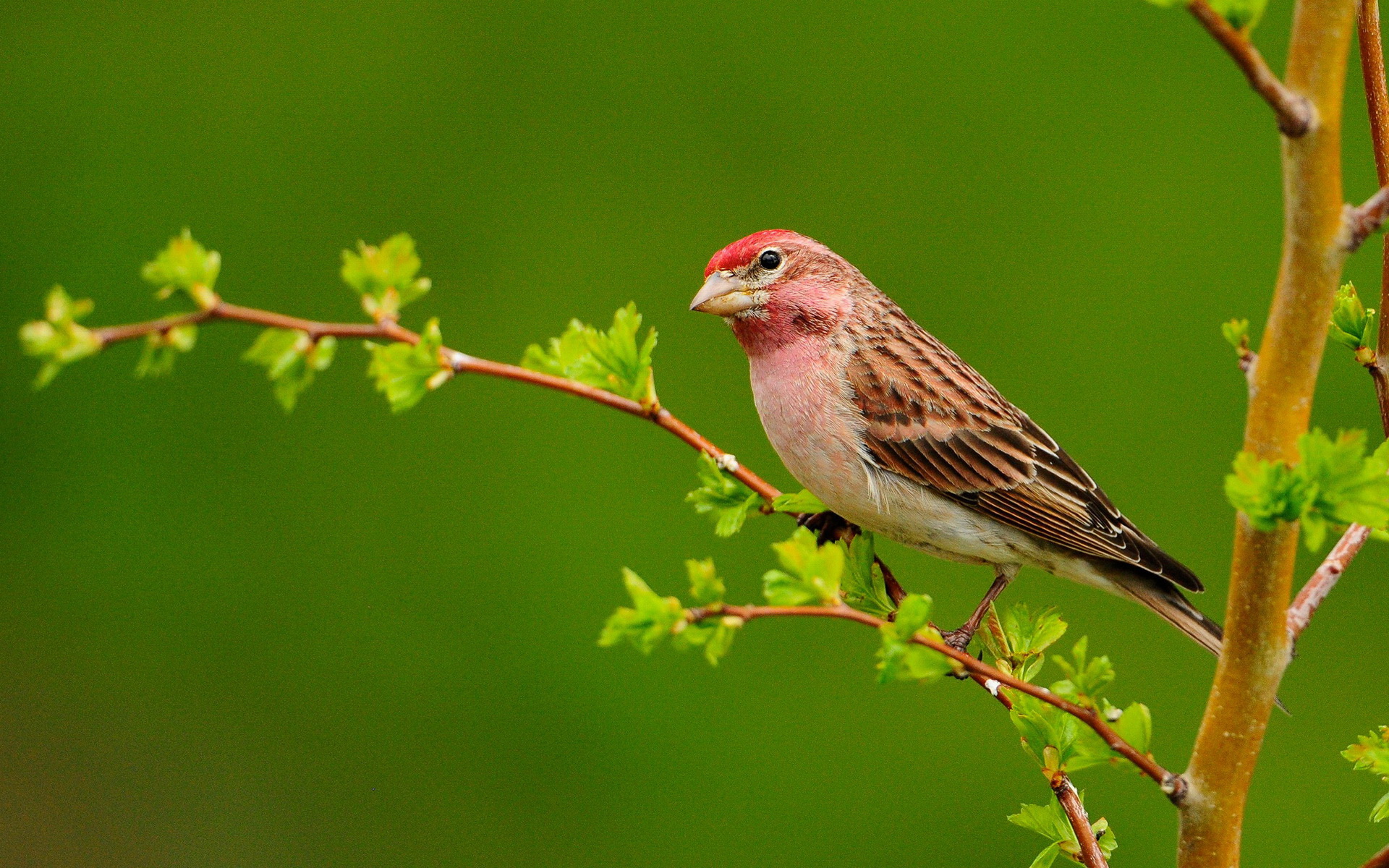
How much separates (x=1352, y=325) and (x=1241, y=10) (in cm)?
107

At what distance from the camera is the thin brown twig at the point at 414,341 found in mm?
1786

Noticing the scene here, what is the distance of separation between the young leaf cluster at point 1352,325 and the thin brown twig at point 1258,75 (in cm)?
87

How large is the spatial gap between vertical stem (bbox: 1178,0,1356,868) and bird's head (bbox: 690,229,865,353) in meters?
1.86

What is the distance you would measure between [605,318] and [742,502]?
392cm

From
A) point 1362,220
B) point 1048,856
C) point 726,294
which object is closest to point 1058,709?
point 1048,856

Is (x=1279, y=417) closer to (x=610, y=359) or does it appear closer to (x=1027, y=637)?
(x=1027, y=637)

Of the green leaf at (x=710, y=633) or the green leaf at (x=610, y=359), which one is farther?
the green leaf at (x=610, y=359)

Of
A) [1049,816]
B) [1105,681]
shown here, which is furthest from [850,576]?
[1105,681]

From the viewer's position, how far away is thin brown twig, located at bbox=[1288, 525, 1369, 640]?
190 centimetres

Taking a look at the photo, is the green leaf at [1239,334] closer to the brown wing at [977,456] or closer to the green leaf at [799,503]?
the green leaf at [799,503]

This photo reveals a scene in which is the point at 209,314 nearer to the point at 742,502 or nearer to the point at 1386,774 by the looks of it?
the point at 742,502

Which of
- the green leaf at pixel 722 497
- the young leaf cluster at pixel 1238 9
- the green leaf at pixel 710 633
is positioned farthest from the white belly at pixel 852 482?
the young leaf cluster at pixel 1238 9

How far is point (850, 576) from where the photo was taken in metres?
2.51

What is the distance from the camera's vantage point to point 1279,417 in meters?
1.60
